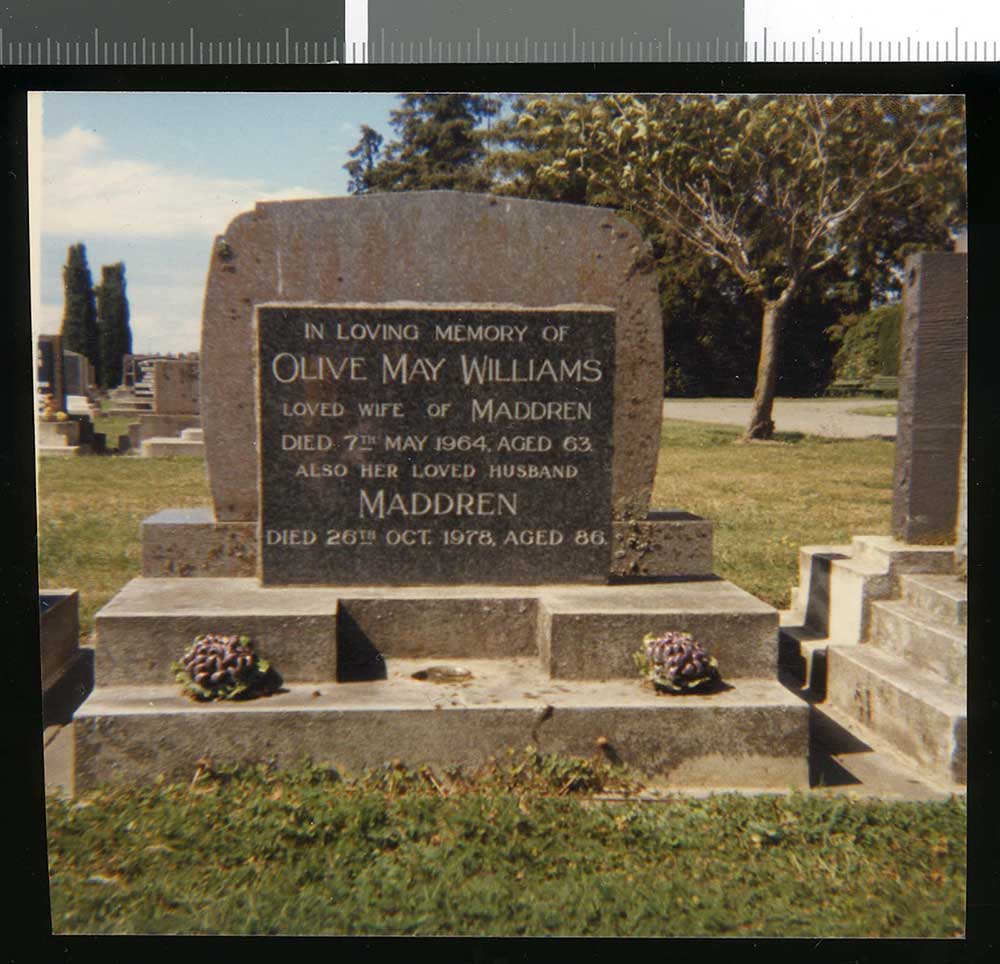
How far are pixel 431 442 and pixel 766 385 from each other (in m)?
10.5

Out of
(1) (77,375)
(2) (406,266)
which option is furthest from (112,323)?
(2) (406,266)

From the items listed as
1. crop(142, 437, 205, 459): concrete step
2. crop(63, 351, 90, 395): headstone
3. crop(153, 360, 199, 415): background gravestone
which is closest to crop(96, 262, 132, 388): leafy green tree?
crop(63, 351, 90, 395): headstone

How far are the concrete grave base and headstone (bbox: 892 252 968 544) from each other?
1.35 m

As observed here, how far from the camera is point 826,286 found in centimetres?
1204

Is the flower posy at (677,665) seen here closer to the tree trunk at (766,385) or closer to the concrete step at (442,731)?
the concrete step at (442,731)

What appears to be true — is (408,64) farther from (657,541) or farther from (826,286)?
(826,286)

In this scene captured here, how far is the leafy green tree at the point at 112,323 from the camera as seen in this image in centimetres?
2461

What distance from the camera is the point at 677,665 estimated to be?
3.64 m

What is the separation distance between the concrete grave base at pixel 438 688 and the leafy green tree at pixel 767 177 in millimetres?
6173

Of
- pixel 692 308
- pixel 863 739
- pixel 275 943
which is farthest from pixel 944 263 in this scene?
pixel 692 308

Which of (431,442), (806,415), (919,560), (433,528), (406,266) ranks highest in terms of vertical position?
(406,266)

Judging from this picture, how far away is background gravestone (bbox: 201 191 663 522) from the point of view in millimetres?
4254

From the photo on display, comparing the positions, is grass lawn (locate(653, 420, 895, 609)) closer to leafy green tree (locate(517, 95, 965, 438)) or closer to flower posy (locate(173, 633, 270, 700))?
leafy green tree (locate(517, 95, 965, 438))

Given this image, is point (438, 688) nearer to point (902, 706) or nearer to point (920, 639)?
point (902, 706)
